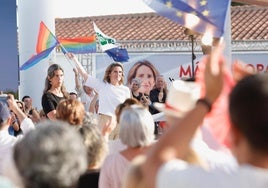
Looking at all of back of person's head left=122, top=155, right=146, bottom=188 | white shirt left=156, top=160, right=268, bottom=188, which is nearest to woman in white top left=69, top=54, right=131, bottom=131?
back of person's head left=122, top=155, right=146, bottom=188

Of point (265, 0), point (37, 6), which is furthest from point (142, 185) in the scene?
point (37, 6)

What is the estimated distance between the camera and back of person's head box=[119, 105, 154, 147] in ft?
10.5

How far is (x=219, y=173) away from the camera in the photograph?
1.92 meters

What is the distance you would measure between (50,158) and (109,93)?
5.50 meters

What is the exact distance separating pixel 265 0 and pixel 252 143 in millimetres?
5178

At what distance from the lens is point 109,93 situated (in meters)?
7.50

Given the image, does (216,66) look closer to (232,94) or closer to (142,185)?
(232,94)

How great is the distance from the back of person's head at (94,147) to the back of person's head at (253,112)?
1787mm

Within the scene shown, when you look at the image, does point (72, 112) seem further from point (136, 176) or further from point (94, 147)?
point (136, 176)

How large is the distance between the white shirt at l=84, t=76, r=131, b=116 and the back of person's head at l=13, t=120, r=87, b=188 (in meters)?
5.37

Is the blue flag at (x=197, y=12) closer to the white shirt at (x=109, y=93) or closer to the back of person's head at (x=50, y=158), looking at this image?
the white shirt at (x=109, y=93)

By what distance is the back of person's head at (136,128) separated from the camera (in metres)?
3.20

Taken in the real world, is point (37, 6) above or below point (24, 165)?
above

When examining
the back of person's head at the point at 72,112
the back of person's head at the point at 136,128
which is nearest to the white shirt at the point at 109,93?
the back of person's head at the point at 72,112
